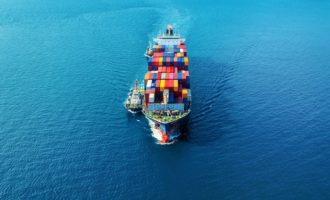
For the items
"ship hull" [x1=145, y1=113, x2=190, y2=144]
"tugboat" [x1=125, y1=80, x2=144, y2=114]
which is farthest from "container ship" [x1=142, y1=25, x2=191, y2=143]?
"tugboat" [x1=125, y1=80, x2=144, y2=114]

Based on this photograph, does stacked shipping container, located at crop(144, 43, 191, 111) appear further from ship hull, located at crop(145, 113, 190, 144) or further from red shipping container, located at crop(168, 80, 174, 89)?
ship hull, located at crop(145, 113, 190, 144)

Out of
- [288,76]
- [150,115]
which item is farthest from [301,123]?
[150,115]

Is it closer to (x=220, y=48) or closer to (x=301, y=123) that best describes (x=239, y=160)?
(x=301, y=123)

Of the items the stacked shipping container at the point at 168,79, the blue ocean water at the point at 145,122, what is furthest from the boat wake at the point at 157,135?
the stacked shipping container at the point at 168,79

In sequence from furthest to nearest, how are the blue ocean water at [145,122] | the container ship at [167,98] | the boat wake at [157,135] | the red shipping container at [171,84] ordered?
the red shipping container at [171,84] < the container ship at [167,98] < the boat wake at [157,135] < the blue ocean water at [145,122]

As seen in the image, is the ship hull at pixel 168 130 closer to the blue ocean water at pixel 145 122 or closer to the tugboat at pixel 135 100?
the blue ocean water at pixel 145 122

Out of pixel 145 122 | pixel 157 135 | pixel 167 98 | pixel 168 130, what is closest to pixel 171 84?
pixel 167 98

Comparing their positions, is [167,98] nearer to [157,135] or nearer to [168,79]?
[168,79]
